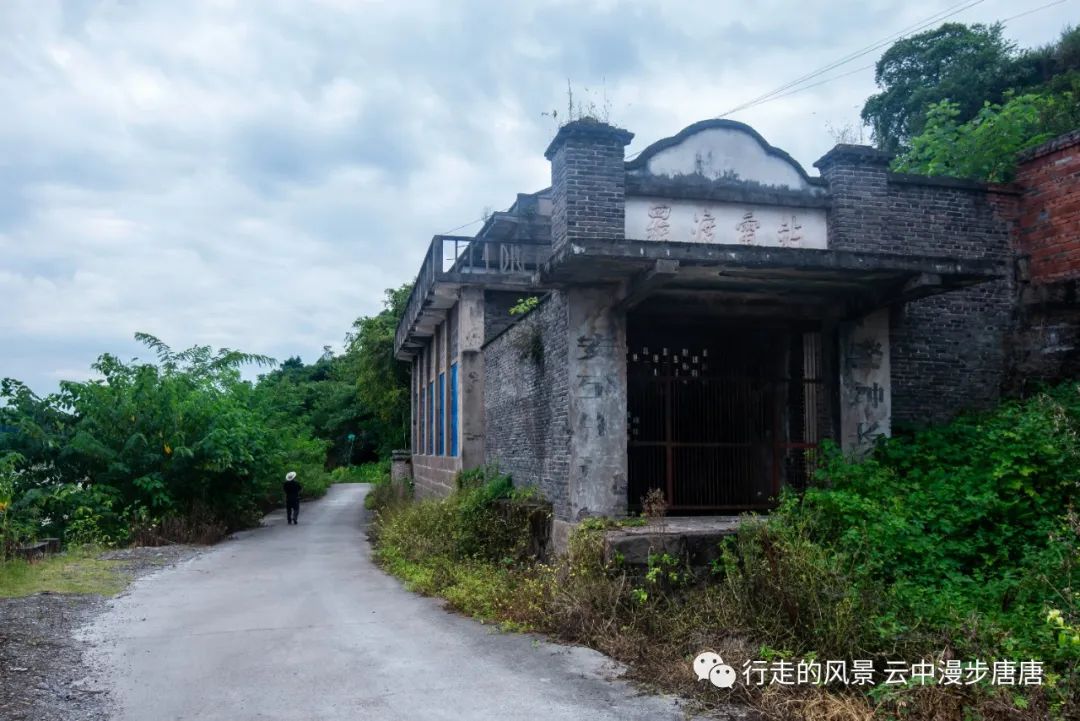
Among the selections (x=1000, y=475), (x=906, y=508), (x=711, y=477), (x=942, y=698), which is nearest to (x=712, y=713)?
(x=942, y=698)

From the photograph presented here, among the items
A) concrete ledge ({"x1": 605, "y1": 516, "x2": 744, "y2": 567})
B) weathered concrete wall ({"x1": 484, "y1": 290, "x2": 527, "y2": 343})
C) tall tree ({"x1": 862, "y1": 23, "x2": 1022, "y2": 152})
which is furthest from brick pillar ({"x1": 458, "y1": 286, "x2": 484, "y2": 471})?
tall tree ({"x1": 862, "y1": 23, "x2": 1022, "y2": 152})

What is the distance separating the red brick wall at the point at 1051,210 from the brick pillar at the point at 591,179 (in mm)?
6001

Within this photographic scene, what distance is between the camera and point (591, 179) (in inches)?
388

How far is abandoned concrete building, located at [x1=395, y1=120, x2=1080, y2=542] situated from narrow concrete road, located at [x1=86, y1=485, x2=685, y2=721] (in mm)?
2309

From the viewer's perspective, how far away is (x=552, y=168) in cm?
1032

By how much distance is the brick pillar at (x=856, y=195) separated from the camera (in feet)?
35.5

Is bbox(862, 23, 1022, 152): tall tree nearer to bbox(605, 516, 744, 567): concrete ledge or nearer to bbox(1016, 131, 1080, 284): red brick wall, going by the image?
bbox(1016, 131, 1080, 284): red brick wall

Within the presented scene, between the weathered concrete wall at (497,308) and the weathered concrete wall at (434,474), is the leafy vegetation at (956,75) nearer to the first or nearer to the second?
the weathered concrete wall at (497,308)

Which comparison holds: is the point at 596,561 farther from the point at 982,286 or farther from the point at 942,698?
the point at 982,286

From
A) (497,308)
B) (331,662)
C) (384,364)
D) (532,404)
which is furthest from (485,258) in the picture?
(384,364)

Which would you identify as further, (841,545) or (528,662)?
(841,545)

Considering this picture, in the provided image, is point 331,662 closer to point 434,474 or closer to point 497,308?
point 497,308

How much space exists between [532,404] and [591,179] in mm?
3246

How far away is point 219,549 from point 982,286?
1380cm
